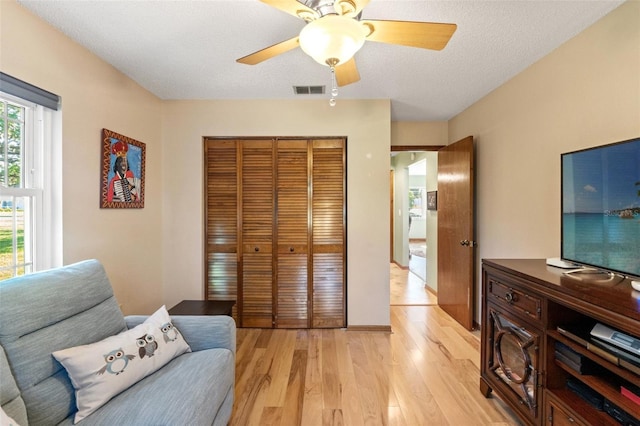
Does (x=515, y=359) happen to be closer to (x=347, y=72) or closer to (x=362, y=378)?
(x=362, y=378)

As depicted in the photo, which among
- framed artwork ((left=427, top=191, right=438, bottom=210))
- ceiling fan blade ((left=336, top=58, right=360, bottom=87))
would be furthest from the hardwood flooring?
ceiling fan blade ((left=336, top=58, right=360, bottom=87))

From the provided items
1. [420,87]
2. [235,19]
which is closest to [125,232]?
[235,19]

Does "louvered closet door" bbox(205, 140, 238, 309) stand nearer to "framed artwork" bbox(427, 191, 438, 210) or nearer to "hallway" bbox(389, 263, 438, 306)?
"hallway" bbox(389, 263, 438, 306)

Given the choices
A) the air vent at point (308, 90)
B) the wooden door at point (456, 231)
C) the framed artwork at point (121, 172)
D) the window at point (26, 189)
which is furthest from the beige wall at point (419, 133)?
the window at point (26, 189)

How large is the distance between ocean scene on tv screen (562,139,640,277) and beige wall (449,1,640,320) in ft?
0.99

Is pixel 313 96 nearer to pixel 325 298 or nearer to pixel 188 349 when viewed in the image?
pixel 325 298

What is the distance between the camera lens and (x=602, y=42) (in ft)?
5.44

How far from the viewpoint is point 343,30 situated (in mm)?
1107

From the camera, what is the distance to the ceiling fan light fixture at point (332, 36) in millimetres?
1104

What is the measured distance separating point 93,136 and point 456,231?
139 inches

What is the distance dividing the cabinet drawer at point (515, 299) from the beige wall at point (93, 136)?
112 inches

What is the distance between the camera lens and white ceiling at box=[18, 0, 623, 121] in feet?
5.22

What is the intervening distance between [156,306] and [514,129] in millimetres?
3794

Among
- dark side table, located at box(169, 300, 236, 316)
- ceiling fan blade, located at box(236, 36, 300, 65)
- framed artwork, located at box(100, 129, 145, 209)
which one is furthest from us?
dark side table, located at box(169, 300, 236, 316)
